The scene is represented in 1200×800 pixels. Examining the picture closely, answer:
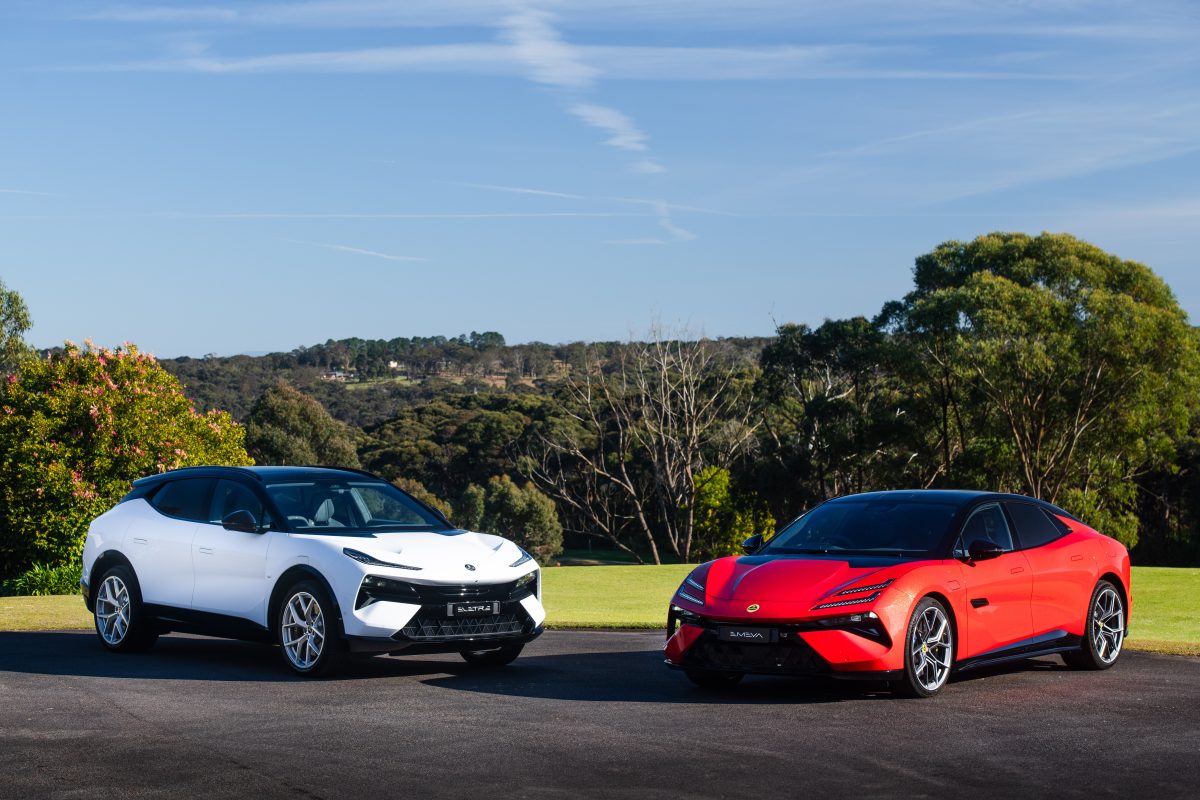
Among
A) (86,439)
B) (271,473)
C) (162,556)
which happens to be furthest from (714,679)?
(86,439)

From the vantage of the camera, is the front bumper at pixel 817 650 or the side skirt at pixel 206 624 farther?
the side skirt at pixel 206 624

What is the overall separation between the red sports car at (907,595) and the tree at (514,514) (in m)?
66.8

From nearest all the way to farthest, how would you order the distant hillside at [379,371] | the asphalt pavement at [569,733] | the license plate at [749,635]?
the asphalt pavement at [569,733] < the license plate at [749,635] < the distant hillside at [379,371]

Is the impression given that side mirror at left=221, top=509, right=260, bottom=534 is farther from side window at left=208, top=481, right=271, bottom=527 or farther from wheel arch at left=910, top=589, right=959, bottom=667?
wheel arch at left=910, top=589, right=959, bottom=667

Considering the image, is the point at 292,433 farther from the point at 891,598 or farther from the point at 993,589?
the point at 891,598

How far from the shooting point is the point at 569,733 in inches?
325

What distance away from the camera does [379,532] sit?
11273 mm

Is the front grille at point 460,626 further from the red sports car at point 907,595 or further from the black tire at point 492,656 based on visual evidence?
the red sports car at point 907,595

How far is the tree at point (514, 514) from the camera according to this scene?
3105 inches

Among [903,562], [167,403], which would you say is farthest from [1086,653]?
[167,403]

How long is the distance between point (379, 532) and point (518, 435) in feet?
236

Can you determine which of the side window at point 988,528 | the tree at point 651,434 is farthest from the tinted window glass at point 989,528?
the tree at point 651,434

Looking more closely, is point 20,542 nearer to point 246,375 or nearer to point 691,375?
point 691,375

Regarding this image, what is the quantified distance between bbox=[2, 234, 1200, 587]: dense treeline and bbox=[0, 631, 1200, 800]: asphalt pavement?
1650 inches
